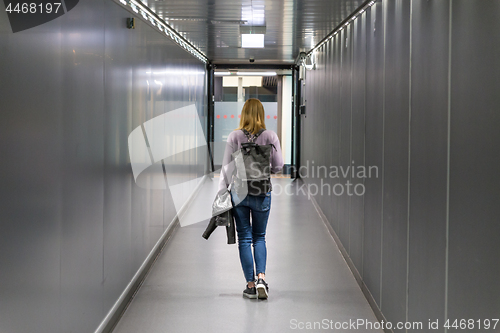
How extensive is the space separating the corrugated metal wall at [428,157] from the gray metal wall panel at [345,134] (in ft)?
1.22

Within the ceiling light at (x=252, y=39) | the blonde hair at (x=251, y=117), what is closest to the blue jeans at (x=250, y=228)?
the blonde hair at (x=251, y=117)

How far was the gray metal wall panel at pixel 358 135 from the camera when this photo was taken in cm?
480

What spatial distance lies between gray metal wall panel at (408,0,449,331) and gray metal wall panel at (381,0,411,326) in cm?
15

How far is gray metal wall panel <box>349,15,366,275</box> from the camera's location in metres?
4.80

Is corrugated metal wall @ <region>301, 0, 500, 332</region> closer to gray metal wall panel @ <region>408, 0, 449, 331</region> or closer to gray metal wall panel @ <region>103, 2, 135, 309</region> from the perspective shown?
gray metal wall panel @ <region>408, 0, 449, 331</region>

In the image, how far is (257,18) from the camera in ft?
→ 20.5

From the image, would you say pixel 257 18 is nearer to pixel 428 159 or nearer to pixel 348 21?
pixel 348 21

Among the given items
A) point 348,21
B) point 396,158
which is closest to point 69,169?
point 396,158

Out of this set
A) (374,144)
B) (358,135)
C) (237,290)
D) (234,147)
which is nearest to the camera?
(374,144)

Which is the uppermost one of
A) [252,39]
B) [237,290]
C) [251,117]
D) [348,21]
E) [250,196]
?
[252,39]

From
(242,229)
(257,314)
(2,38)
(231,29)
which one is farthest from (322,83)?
(2,38)

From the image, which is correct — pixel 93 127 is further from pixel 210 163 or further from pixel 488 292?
pixel 210 163

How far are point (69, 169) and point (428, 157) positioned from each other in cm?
194

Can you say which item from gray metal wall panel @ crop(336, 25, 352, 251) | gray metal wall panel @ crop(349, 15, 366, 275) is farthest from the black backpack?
gray metal wall panel @ crop(336, 25, 352, 251)
